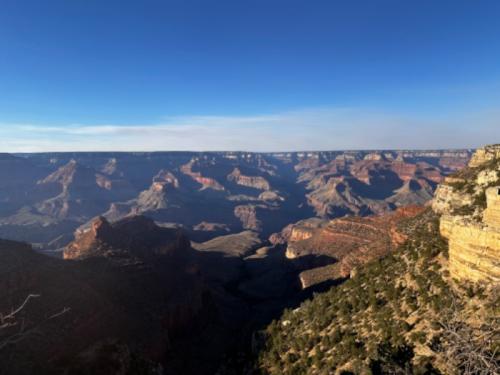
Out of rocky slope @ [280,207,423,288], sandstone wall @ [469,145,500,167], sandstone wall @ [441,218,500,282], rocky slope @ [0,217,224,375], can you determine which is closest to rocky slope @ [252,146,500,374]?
sandstone wall @ [441,218,500,282]

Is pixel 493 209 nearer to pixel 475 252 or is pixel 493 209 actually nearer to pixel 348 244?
pixel 475 252

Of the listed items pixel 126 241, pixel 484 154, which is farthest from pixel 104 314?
pixel 484 154

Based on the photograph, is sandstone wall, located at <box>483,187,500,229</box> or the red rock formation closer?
sandstone wall, located at <box>483,187,500,229</box>

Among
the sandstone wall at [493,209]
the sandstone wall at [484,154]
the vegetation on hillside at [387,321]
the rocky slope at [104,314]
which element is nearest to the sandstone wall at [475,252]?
the vegetation on hillside at [387,321]

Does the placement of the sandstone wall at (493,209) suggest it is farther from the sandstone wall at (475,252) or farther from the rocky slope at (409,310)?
the sandstone wall at (475,252)

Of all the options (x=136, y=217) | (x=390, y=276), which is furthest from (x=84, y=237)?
(x=390, y=276)

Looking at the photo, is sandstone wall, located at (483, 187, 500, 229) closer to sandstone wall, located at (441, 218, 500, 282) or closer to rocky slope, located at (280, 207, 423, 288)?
sandstone wall, located at (441, 218, 500, 282)

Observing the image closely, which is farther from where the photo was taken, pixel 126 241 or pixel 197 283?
pixel 126 241

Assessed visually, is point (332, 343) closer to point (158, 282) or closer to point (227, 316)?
point (158, 282)
